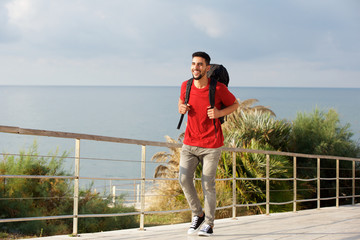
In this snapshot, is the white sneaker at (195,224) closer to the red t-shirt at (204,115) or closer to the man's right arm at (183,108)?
the red t-shirt at (204,115)

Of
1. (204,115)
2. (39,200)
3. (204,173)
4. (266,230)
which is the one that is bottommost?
(39,200)

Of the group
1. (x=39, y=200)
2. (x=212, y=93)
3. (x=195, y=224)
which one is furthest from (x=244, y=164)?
(x=212, y=93)

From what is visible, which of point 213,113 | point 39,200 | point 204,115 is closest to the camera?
point 213,113

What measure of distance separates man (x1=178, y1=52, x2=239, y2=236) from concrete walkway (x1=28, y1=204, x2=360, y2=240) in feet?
1.66

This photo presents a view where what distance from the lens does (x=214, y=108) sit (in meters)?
4.81

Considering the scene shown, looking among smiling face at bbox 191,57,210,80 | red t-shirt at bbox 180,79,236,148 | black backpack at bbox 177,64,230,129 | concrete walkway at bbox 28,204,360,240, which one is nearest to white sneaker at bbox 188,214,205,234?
concrete walkway at bbox 28,204,360,240

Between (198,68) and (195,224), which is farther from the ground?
(198,68)

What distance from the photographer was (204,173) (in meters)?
5.02

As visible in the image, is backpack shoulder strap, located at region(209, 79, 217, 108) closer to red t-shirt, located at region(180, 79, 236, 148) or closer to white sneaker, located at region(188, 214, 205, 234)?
red t-shirt, located at region(180, 79, 236, 148)

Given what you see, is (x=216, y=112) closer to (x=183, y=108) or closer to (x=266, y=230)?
(x=183, y=108)

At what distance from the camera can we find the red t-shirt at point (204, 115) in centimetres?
493

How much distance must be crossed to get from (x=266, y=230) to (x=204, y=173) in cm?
133

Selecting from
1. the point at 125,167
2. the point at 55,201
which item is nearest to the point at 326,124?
the point at 55,201

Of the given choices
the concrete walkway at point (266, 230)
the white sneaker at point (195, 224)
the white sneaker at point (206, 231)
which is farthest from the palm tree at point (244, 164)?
the white sneaker at point (206, 231)
